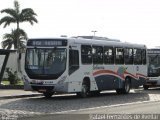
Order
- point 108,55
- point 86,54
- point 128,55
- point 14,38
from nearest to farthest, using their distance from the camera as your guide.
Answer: point 86,54, point 108,55, point 128,55, point 14,38

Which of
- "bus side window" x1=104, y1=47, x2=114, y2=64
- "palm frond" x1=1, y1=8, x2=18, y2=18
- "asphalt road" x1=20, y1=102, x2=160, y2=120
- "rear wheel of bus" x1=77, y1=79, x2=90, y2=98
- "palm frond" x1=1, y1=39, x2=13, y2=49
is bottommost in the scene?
"asphalt road" x1=20, y1=102, x2=160, y2=120

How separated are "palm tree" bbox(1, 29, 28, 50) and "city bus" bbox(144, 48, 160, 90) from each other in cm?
3419

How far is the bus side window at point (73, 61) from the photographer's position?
983 inches

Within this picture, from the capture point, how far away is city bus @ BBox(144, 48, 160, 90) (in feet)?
123

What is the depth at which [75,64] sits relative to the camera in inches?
1002

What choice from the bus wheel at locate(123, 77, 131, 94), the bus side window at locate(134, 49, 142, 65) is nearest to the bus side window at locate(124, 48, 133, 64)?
the bus side window at locate(134, 49, 142, 65)

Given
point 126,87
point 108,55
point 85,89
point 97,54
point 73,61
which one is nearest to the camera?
point 73,61

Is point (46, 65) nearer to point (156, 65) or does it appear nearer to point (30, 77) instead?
point (30, 77)

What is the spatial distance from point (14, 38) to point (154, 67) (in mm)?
35232

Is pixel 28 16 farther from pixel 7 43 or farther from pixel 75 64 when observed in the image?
pixel 75 64

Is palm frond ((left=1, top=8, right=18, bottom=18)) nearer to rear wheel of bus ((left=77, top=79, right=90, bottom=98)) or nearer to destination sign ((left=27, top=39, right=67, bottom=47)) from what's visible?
rear wheel of bus ((left=77, top=79, right=90, bottom=98))

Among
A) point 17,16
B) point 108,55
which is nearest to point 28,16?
point 17,16

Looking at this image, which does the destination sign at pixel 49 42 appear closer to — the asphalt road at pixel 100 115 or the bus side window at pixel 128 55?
the asphalt road at pixel 100 115

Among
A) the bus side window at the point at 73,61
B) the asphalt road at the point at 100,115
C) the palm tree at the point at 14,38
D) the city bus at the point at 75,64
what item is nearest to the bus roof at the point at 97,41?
the city bus at the point at 75,64
